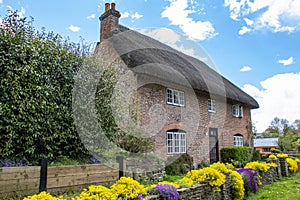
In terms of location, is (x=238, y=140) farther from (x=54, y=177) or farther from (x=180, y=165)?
(x=54, y=177)

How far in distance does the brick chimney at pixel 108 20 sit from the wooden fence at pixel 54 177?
330 inches

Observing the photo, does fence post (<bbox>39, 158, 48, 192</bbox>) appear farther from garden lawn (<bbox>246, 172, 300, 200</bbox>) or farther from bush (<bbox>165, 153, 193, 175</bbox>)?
bush (<bbox>165, 153, 193, 175</bbox>)

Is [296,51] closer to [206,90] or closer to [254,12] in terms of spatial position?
[254,12]

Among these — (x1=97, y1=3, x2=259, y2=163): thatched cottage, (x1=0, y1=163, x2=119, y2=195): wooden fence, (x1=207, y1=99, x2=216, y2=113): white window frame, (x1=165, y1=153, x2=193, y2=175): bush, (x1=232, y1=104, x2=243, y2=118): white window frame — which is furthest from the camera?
(x1=232, y1=104, x2=243, y2=118): white window frame

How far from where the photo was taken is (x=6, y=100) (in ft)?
18.3

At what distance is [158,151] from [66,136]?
465 cm

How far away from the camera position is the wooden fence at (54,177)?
4652 mm

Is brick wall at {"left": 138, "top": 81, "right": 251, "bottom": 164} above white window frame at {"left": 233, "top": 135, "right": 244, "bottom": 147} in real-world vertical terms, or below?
above

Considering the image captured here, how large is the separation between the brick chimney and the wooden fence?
330 inches

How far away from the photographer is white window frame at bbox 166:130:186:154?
11.1 m

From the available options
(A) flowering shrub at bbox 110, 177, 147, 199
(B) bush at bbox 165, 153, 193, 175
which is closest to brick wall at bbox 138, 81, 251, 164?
(B) bush at bbox 165, 153, 193, 175

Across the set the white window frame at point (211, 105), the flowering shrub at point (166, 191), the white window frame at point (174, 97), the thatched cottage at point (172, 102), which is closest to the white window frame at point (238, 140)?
the thatched cottage at point (172, 102)

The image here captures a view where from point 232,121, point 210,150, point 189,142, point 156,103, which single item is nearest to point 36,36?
point 156,103

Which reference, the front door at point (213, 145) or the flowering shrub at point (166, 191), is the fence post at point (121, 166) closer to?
the flowering shrub at point (166, 191)
